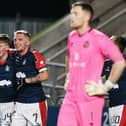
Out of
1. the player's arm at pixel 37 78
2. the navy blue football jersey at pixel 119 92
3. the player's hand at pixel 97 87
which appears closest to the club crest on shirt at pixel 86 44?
the player's hand at pixel 97 87

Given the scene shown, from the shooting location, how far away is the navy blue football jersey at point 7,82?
33.6 ft

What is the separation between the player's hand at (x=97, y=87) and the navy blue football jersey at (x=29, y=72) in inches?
107

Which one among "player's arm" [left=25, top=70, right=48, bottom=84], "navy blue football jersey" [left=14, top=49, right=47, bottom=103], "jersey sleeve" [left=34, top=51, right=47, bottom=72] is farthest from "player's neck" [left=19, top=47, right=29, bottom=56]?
"player's arm" [left=25, top=70, right=48, bottom=84]

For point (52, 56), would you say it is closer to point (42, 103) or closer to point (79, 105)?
point (42, 103)

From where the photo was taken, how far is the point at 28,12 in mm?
22453

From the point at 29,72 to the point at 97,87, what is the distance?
2886mm

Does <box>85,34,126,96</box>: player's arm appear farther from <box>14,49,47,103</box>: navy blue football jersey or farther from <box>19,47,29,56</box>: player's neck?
<box>19,47,29,56</box>: player's neck

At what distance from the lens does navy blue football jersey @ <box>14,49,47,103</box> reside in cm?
1019

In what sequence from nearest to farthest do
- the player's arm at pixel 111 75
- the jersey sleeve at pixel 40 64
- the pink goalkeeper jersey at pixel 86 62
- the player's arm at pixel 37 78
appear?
the player's arm at pixel 111 75 → the pink goalkeeper jersey at pixel 86 62 → the player's arm at pixel 37 78 → the jersey sleeve at pixel 40 64

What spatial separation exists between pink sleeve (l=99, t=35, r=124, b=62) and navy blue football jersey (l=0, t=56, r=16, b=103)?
2.94m

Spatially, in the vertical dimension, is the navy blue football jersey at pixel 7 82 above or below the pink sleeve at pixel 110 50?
below

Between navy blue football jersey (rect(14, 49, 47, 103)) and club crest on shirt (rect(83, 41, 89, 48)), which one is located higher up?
club crest on shirt (rect(83, 41, 89, 48))

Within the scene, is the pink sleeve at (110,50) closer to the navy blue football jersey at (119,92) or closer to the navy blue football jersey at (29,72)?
the navy blue football jersey at (119,92)

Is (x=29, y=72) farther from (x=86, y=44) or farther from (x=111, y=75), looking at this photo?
(x=111, y=75)
